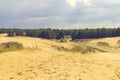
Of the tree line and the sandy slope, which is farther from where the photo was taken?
the tree line


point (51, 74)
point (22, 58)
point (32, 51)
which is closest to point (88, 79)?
point (51, 74)

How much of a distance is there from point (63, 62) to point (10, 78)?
4.36 m

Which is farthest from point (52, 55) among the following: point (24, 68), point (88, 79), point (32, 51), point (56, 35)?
point (56, 35)

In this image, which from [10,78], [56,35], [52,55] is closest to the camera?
[10,78]

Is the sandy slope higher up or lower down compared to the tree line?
higher up

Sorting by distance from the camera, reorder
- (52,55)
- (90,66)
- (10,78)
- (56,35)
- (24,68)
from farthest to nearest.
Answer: (56,35)
(52,55)
(90,66)
(24,68)
(10,78)

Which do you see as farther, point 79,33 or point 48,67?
point 79,33

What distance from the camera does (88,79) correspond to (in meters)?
17.1

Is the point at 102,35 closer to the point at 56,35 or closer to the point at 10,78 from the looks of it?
the point at 56,35

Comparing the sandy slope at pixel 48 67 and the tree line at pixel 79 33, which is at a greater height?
Answer: the sandy slope at pixel 48 67

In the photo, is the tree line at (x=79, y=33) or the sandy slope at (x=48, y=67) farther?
the tree line at (x=79, y=33)

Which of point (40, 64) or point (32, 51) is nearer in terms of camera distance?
point (40, 64)

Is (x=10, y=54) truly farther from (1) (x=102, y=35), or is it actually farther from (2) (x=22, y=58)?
(1) (x=102, y=35)

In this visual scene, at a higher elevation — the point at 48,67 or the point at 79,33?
the point at 48,67
